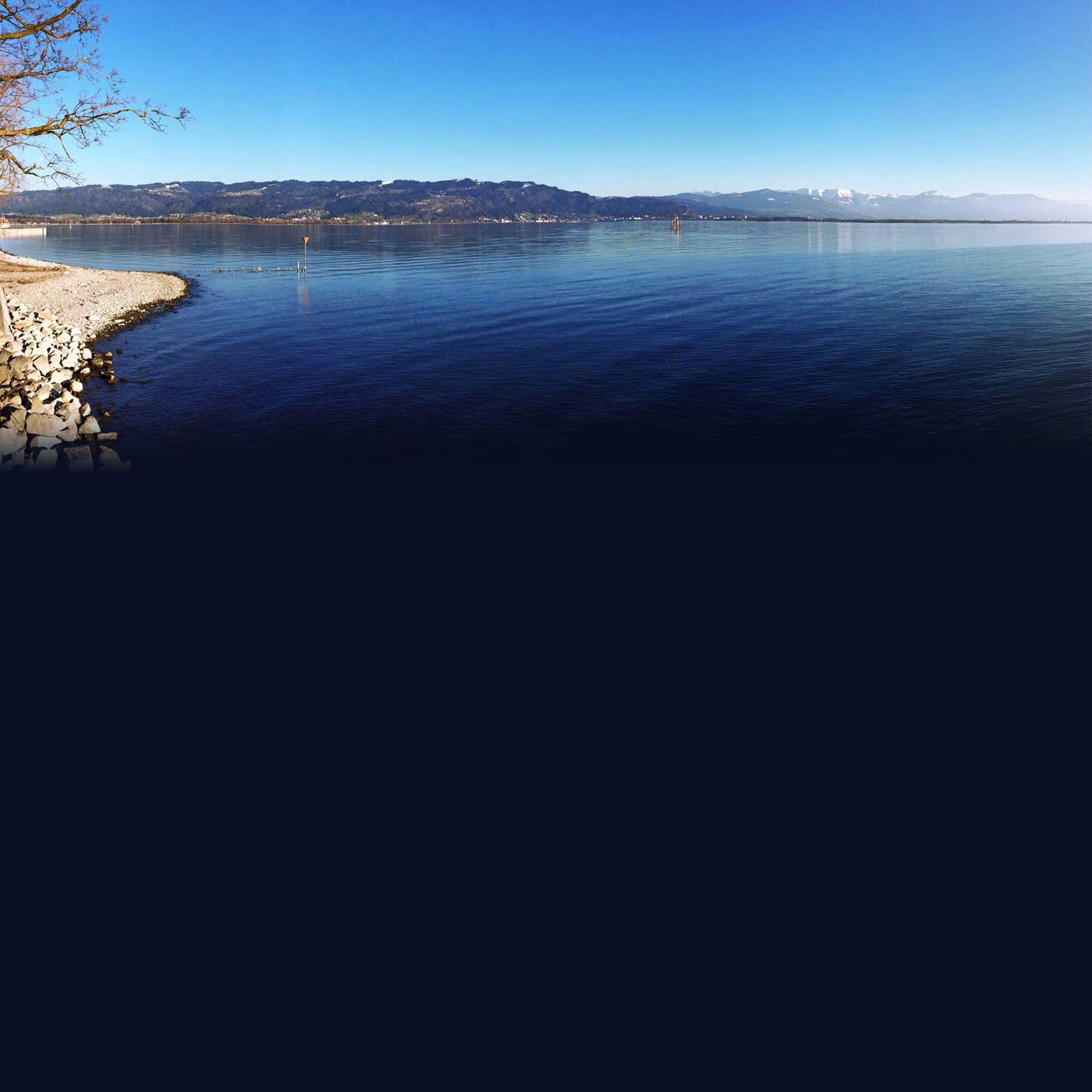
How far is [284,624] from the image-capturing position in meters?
13.5

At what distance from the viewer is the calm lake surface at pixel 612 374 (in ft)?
78.7

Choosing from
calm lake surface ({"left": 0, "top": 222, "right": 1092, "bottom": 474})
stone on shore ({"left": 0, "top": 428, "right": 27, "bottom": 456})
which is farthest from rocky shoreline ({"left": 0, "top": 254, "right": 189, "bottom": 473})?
calm lake surface ({"left": 0, "top": 222, "right": 1092, "bottom": 474})

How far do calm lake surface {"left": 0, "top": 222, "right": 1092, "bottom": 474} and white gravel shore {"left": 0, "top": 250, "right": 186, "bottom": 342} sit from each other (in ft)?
10.6

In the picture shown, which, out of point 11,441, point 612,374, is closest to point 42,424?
point 11,441

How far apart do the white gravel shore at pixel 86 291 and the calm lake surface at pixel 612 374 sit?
3234mm

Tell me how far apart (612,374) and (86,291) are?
159ft

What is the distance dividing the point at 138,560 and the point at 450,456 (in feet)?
31.7

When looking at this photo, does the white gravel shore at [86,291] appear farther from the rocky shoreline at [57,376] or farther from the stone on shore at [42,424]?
the stone on shore at [42,424]

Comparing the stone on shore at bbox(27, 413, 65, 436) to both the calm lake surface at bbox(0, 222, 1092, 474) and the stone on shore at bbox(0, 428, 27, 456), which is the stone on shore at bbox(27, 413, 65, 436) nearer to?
the stone on shore at bbox(0, 428, 27, 456)

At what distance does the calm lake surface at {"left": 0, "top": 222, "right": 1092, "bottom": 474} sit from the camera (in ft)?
78.7

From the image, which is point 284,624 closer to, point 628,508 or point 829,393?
point 628,508

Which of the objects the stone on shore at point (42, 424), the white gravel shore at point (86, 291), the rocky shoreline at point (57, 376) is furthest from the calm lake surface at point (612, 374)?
the white gravel shore at point (86, 291)

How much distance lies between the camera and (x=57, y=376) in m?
27.6

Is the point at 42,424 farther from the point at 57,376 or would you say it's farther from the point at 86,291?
the point at 86,291
